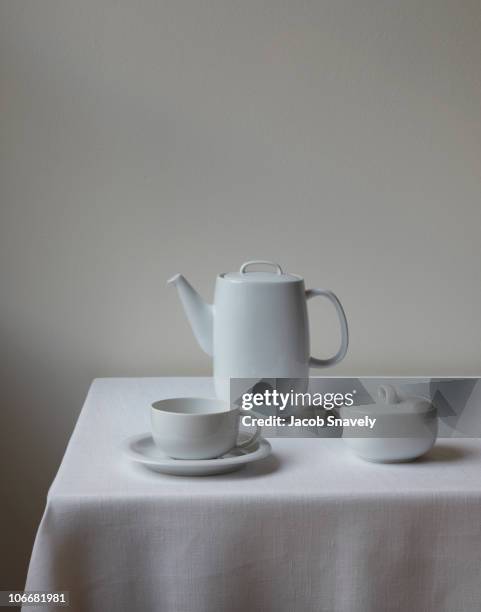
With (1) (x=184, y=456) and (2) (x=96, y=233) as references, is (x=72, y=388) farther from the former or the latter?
(1) (x=184, y=456)

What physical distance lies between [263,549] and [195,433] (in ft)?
0.43

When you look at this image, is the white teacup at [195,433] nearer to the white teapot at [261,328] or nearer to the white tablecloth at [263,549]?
the white tablecloth at [263,549]

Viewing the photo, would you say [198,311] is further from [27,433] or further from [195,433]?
[27,433]

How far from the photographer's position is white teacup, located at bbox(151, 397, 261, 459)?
2.57ft

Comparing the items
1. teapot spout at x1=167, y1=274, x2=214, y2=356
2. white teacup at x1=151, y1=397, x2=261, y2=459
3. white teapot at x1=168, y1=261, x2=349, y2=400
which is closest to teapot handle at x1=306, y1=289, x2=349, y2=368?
white teapot at x1=168, y1=261, x2=349, y2=400

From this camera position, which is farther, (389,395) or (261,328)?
(261,328)

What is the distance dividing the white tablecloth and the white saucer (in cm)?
3

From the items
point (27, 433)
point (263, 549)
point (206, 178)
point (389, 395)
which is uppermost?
point (206, 178)

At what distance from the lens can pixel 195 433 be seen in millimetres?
784

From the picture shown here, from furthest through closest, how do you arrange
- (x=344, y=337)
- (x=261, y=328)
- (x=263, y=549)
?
(x=344, y=337) < (x=261, y=328) < (x=263, y=549)

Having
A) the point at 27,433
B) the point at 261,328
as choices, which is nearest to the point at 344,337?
the point at 261,328

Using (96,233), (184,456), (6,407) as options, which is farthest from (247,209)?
(184,456)

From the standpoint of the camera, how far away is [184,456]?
80cm

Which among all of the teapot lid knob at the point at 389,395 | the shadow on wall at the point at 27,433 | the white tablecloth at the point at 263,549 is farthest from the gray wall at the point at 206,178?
the white tablecloth at the point at 263,549
